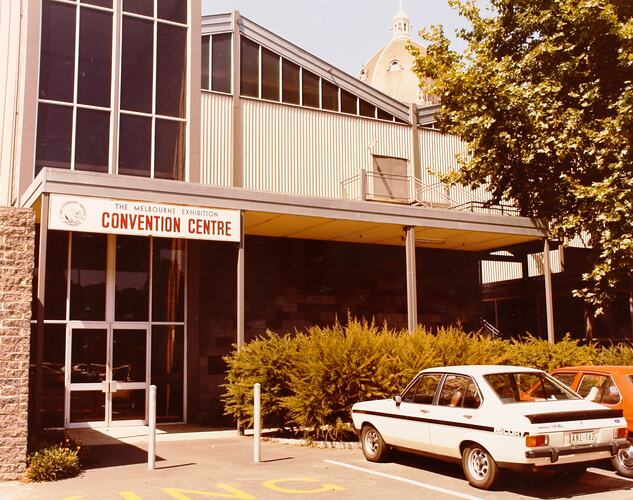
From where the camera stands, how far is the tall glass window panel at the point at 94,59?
58.0 ft

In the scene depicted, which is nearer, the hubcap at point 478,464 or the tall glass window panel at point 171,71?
the hubcap at point 478,464

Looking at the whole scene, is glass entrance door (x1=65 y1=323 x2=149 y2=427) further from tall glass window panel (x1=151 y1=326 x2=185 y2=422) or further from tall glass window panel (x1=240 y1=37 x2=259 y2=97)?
tall glass window panel (x1=240 y1=37 x2=259 y2=97)

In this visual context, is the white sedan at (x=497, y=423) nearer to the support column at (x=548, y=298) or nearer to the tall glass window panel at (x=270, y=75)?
the support column at (x=548, y=298)

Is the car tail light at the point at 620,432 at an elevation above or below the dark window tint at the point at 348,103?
below

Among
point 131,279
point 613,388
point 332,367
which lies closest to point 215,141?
point 131,279

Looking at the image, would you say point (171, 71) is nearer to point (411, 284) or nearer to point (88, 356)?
point (88, 356)

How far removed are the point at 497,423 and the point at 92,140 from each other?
42.9 feet

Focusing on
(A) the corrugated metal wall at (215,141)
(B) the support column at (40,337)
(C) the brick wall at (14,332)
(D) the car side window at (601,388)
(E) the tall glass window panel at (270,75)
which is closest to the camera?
(C) the brick wall at (14,332)

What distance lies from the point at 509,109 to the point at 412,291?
636 centimetres

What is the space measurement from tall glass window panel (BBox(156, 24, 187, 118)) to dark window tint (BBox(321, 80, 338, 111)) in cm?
504

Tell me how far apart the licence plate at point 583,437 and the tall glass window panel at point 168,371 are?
10996 millimetres

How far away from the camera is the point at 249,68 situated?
2128 centimetres

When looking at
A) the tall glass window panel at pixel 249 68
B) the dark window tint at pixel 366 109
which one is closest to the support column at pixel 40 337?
the tall glass window panel at pixel 249 68

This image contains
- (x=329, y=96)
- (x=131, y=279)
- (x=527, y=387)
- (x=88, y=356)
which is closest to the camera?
(x=527, y=387)
